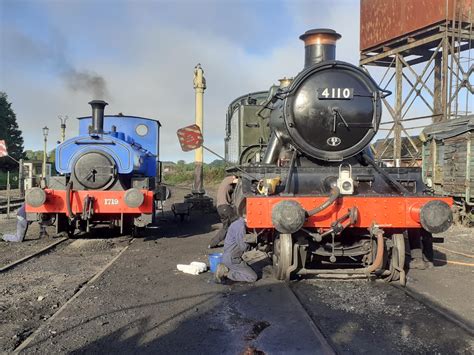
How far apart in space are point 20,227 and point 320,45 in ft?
20.9

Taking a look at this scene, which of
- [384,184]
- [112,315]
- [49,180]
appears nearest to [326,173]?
[384,184]

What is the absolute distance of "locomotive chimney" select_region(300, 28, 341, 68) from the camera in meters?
6.22

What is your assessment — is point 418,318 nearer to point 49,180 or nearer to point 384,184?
point 384,184

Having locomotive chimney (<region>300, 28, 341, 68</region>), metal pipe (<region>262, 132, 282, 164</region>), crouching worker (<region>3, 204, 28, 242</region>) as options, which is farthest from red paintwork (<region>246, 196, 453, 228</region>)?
crouching worker (<region>3, 204, 28, 242</region>)

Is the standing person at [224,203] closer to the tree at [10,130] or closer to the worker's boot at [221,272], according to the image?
the worker's boot at [221,272]

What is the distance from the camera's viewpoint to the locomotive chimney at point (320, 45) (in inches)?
245

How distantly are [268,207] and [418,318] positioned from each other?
1.79 meters

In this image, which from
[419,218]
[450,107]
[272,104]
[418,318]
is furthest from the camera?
[450,107]

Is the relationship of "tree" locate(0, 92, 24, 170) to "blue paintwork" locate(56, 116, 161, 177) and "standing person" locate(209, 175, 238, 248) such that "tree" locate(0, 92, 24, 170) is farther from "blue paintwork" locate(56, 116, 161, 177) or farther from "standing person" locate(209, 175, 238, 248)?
"standing person" locate(209, 175, 238, 248)

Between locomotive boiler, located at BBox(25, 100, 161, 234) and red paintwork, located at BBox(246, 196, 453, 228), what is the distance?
3.71 metres

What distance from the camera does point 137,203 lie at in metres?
8.06

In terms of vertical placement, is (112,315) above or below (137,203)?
below

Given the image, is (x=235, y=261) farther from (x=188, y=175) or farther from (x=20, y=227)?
(x=188, y=175)

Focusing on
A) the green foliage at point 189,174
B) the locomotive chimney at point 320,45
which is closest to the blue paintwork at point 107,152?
the locomotive chimney at point 320,45
